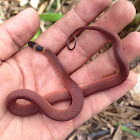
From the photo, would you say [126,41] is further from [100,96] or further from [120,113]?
[120,113]

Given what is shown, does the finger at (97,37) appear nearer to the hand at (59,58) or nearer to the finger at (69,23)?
the hand at (59,58)

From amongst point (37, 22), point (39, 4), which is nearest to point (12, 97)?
point (37, 22)

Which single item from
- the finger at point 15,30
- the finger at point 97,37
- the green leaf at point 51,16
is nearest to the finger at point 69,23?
the finger at point 97,37

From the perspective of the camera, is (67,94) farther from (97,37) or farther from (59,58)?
(97,37)

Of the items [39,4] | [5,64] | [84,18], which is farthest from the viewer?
[39,4]

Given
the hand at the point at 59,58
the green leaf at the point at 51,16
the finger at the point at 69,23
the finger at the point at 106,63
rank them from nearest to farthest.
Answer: the hand at the point at 59,58 → the finger at the point at 106,63 → the finger at the point at 69,23 → the green leaf at the point at 51,16

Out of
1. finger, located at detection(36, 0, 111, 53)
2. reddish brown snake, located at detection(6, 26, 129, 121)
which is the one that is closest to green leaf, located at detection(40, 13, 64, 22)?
finger, located at detection(36, 0, 111, 53)

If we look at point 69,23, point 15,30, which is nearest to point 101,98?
point 69,23

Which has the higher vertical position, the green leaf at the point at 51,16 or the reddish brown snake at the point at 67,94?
the green leaf at the point at 51,16
